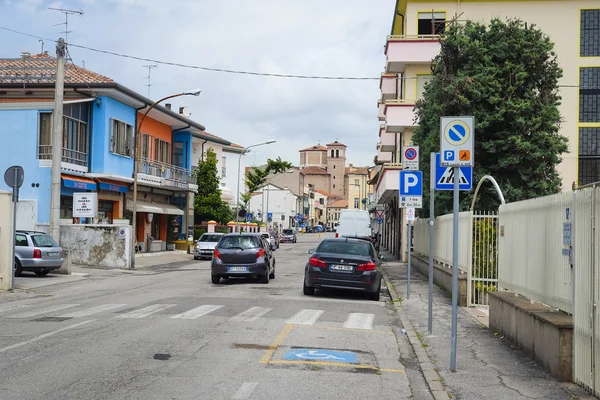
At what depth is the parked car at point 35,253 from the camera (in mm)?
22406

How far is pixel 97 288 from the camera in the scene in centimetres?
1988

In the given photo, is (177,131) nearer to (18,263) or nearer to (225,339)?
(18,263)

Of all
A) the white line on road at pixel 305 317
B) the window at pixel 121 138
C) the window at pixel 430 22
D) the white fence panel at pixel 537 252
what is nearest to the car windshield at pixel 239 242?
the white line on road at pixel 305 317

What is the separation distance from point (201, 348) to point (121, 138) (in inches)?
1143

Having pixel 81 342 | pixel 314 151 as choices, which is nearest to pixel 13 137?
pixel 81 342

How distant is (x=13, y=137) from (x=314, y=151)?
149372mm

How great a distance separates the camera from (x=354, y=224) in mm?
39656

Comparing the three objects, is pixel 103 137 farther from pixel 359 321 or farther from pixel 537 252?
pixel 537 252

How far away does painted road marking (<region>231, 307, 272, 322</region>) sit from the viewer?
12812 millimetres

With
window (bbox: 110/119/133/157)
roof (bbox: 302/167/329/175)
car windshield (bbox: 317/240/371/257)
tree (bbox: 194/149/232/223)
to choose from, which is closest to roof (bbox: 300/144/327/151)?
roof (bbox: 302/167/329/175)

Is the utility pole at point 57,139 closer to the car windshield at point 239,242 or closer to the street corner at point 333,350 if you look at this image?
the car windshield at point 239,242

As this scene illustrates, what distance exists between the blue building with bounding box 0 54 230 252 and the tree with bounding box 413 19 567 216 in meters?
18.0

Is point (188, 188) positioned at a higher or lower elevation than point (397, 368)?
higher

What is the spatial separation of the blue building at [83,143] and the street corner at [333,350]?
2159cm
